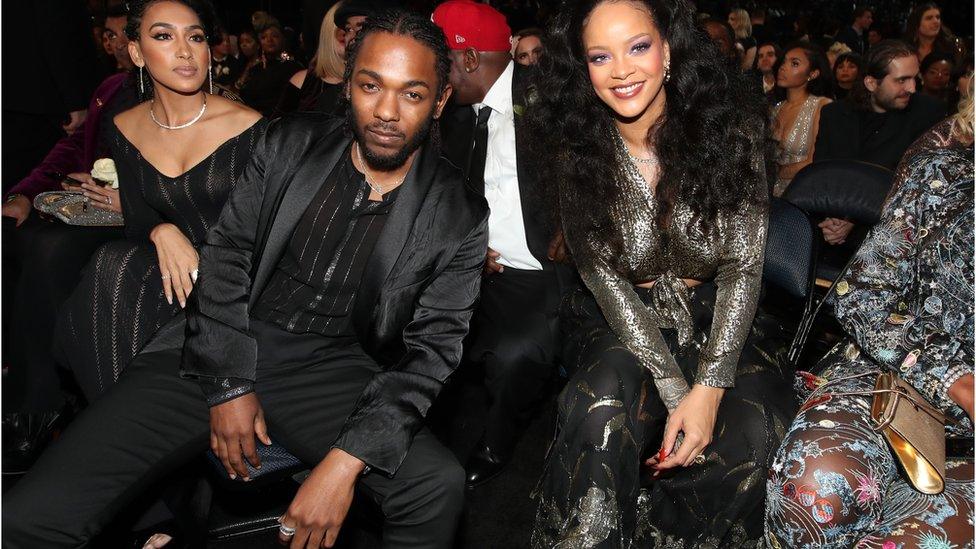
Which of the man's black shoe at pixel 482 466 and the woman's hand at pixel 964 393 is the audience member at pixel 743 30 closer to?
the man's black shoe at pixel 482 466

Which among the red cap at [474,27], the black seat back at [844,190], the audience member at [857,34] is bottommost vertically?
the audience member at [857,34]

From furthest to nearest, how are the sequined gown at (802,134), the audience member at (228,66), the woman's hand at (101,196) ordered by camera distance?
the audience member at (228,66)
the sequined gown at (802,134)
the woman's hand at (101,196)

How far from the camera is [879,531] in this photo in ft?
5.99

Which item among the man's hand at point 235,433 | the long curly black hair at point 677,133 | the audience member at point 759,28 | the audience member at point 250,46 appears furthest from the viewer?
the audience member at point 759,28

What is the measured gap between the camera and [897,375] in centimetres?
199

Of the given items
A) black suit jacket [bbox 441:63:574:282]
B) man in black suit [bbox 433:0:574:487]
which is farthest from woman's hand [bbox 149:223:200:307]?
man in black suit [bbox 433:0:574:487]

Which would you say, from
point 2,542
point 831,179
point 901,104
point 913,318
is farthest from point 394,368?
point 901,104

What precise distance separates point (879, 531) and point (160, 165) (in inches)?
91.0

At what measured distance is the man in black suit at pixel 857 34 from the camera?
30.6ft

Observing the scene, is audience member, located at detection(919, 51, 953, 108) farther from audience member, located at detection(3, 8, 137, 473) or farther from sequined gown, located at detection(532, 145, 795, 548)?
audience member, located at detection(3, 8, 137, 473)

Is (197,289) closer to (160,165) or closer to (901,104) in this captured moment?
(160,165)

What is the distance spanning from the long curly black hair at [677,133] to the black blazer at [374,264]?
0.39 metres

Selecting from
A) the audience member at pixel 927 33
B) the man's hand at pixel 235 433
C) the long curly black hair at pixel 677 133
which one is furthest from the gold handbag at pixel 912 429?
the audience member at pixel 927 33

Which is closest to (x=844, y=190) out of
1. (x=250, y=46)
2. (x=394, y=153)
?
(x=394, y=153)
